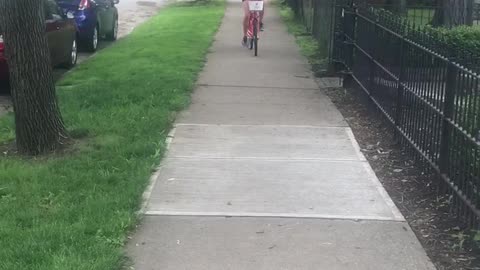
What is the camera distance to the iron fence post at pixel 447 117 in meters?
5.38

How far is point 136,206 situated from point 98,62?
8221 millimetres

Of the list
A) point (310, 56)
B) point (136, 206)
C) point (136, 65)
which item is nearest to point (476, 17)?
point (310, 56)

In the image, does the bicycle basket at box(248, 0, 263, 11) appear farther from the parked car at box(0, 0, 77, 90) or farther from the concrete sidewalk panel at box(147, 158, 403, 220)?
the concrete sidewalk panel at box(147, 158, 403, 220)

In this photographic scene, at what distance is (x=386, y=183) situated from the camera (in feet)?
20.2

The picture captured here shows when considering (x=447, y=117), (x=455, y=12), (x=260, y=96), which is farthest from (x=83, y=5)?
(x=447, y=117)

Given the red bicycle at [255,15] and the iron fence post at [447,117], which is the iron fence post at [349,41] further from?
the iron fence post at [447,117]

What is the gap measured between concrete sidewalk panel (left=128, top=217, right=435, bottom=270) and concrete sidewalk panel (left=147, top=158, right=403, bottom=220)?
0.20 meters

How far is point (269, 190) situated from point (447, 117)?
4.96ft

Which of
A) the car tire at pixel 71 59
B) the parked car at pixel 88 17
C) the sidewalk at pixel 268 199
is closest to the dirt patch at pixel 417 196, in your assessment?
the sidewalk at pixel 268 199

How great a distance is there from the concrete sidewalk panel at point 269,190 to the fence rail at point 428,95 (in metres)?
0.52

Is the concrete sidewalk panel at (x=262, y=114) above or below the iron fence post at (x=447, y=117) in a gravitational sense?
below

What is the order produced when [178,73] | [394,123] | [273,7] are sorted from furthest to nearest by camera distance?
[273,7]
[178,73]
[394,123]

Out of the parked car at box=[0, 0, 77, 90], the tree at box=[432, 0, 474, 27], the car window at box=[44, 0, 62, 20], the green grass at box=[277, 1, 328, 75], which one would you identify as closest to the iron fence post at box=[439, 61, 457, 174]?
the green grass at box=[277, 1, 328, 75]

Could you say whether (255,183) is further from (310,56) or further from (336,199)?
(310,56)
